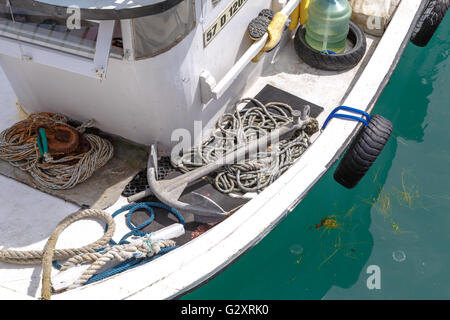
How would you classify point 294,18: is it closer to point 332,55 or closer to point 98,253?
point 332,55

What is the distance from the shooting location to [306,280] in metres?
4.54

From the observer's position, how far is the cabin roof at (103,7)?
2.87 m

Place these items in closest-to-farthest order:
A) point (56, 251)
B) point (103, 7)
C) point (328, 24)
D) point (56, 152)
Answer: point (103, 7) → point (56, 251) → point (56, 152) → point (328, 24)

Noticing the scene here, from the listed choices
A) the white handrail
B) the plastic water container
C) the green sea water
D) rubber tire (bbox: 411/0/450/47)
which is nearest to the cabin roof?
the white handrail

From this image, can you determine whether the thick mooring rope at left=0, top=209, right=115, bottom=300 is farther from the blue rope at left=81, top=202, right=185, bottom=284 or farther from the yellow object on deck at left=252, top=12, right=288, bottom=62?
the yellow object on deck at left=252, top=12, right=288, bottom=62

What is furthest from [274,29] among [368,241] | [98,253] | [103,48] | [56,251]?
[56,251]

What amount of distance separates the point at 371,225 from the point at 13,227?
121 inches

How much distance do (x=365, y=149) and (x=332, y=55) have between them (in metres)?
0.98

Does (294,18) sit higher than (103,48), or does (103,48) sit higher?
(103,48)

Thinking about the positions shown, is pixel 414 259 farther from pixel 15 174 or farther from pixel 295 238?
pixel 15 174

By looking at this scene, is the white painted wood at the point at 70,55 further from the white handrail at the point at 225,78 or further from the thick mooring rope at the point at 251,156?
the thick mooring rope at the point at 251,156

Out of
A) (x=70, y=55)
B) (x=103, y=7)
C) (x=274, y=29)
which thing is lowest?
(x=274, y=29)

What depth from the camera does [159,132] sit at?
3.85m

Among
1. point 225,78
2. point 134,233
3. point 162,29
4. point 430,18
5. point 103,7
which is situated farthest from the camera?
point 430,18
